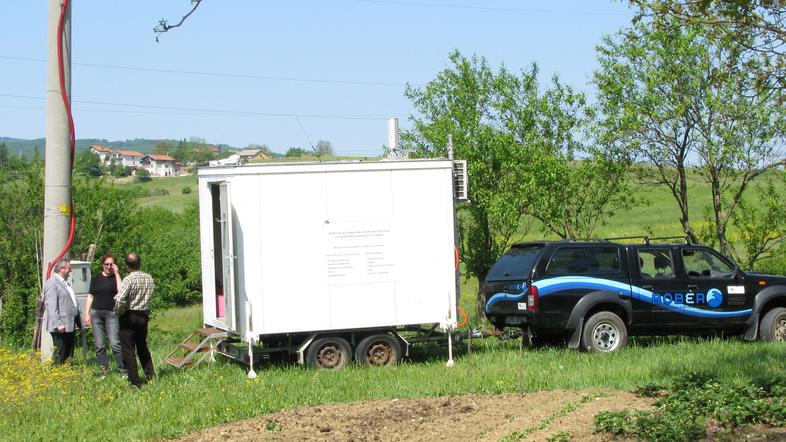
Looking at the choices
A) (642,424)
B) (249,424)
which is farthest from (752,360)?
(249,424)

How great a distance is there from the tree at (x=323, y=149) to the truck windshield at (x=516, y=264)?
3092 millimetres

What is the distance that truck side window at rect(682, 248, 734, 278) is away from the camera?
14773 millimetres

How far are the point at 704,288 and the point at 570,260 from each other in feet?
7.52

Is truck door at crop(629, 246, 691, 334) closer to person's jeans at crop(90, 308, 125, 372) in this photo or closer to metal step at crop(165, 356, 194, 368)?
metal step at crop(165, 356, 194, 368)

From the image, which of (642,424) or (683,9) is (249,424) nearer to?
(642,424)

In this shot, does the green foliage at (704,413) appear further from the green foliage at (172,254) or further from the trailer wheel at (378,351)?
the green foliage at (172,254)

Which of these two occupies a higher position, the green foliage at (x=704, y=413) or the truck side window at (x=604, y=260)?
the truck side window at (x=604, y=260)

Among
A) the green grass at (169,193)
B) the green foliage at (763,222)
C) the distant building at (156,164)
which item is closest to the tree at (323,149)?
the green foliage at (763,222)

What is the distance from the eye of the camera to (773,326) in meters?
15.0

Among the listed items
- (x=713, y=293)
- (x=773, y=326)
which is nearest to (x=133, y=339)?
(x=713, y=293)

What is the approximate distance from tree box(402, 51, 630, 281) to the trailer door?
11563mm

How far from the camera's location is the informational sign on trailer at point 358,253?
12745mm

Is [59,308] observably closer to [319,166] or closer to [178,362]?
[178,362]

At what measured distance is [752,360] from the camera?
38.5ft
